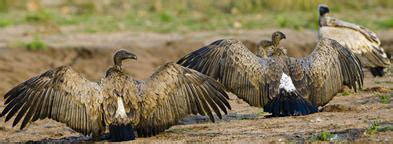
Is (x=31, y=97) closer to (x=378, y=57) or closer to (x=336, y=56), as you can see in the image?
(x=336, y=56)

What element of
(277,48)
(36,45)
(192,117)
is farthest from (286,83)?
(36,45)

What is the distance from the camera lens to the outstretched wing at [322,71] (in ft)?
33.7

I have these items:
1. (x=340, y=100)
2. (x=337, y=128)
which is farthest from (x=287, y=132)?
(x=340, y=100)

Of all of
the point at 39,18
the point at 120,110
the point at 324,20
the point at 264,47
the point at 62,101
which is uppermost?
the point at 39,18

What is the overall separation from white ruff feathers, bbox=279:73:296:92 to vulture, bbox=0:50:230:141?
128 cm

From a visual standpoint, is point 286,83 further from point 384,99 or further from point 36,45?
point 36,45

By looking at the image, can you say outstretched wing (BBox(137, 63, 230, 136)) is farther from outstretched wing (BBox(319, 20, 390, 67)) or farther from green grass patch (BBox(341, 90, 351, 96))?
outstretched wing (BBox(319, 20, 390, 67))

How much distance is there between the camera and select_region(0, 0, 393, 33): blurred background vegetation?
60.6 ft

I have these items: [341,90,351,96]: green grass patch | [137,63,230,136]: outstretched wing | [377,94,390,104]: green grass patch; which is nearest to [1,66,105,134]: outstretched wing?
[137,63,230,136]: outstretched wing

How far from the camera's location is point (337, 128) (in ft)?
30.0

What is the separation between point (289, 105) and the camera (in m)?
10.0

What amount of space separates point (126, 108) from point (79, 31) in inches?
361

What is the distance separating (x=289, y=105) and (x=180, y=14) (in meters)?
10.5

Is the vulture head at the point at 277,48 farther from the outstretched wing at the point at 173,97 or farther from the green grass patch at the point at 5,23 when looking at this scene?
the green grass patch at the point at 5,23
